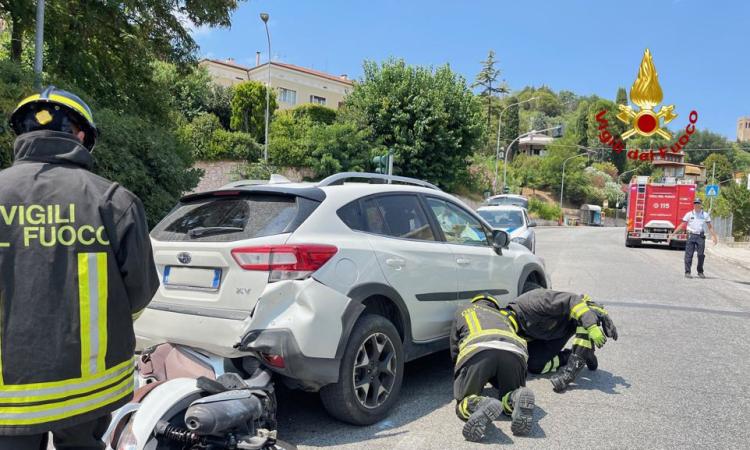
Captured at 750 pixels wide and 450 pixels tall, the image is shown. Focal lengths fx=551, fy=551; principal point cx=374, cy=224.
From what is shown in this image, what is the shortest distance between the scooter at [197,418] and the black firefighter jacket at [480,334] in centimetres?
151

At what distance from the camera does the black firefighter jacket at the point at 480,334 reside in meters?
3.91

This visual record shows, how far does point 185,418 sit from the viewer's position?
2.54 meters

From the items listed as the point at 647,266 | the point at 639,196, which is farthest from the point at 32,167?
the point at 639,196

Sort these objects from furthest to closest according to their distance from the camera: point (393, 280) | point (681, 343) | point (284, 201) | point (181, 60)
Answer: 1. point (181, 60)
2. point (681, 343)
3. point (393, 280)
4. point (284, 201)

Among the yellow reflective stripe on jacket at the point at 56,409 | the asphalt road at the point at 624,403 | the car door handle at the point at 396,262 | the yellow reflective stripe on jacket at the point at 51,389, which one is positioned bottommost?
the asphalt road at the point at 624,403

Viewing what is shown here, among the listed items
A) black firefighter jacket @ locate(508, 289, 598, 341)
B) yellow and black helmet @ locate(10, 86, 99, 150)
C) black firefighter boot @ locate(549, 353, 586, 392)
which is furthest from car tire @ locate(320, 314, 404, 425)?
yellow and black helmet @ locate(10, 86, 99, 150)

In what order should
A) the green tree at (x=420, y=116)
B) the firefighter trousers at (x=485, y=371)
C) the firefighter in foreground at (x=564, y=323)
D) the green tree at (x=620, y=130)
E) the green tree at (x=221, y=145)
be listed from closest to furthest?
the firefighter trousers at (x=485, y=371) < the firefighter in foreground at (x=564, y=323) < the green tree at (x=221, y=145) < the green tree at (x=420, y=116) < the green tree at (x=620, y=130)

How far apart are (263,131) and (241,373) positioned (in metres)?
29.1

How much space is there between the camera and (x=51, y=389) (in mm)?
1815

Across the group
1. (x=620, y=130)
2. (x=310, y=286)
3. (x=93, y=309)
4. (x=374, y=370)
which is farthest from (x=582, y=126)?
(x=93, y=309)

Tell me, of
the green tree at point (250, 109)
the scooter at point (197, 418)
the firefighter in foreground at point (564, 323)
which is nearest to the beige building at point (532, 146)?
the green tree at point (250, 109)

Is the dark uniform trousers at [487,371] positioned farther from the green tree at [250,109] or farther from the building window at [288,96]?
the building window at [288,96]

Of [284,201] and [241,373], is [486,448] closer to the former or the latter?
[241,373]

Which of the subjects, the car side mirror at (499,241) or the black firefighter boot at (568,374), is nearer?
the black firefighter boot at (568,374)
